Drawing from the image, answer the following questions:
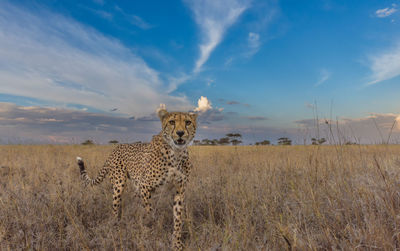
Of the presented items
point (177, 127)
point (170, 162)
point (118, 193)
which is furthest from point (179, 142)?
point (118, 193)

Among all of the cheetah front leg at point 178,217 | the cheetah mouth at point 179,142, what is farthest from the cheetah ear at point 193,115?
the cheetah front leg at point 178,217

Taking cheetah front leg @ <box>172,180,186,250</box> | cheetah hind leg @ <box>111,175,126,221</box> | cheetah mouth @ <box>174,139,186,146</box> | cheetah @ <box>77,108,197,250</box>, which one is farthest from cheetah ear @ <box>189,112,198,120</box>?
cheetah hind leg @ <box>111,175,126,221</box>

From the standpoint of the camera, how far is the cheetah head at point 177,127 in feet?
10.1

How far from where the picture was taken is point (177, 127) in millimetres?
3113

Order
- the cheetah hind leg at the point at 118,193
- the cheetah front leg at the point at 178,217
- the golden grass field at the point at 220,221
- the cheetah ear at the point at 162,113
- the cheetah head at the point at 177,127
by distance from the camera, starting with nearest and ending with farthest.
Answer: the golden grass field at the point at 220,221
the cheetah front leg at the point at 178,217
the cheetah head at the point at 177,127
the cheetah ear at the point at 162,113
the cheetah hind leg at the point at 118,193

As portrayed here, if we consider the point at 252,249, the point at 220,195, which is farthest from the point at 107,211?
the point at 252,249

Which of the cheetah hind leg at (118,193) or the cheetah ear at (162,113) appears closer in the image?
the cheetah ear at (162,113)

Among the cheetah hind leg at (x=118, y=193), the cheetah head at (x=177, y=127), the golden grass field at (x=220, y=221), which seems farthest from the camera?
the cheetah hind leg at (x=118, y=193)

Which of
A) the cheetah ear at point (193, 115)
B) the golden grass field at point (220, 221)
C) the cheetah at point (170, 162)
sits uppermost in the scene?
the cheetah ear at point (193, 115)

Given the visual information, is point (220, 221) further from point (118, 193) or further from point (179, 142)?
point (118, 193)

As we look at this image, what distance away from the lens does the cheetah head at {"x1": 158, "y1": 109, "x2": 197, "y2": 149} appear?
3.08 meters

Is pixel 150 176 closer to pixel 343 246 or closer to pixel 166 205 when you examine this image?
pixel 166 205

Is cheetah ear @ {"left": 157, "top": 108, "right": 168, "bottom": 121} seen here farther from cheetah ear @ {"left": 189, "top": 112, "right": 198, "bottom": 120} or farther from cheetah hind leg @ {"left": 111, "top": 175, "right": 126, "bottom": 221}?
cheetah hind leg @ {"left": 111, "top": 175, "right": 126, "bottom": 221}

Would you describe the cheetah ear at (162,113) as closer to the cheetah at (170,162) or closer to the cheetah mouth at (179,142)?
the cheetah at (170,162)
